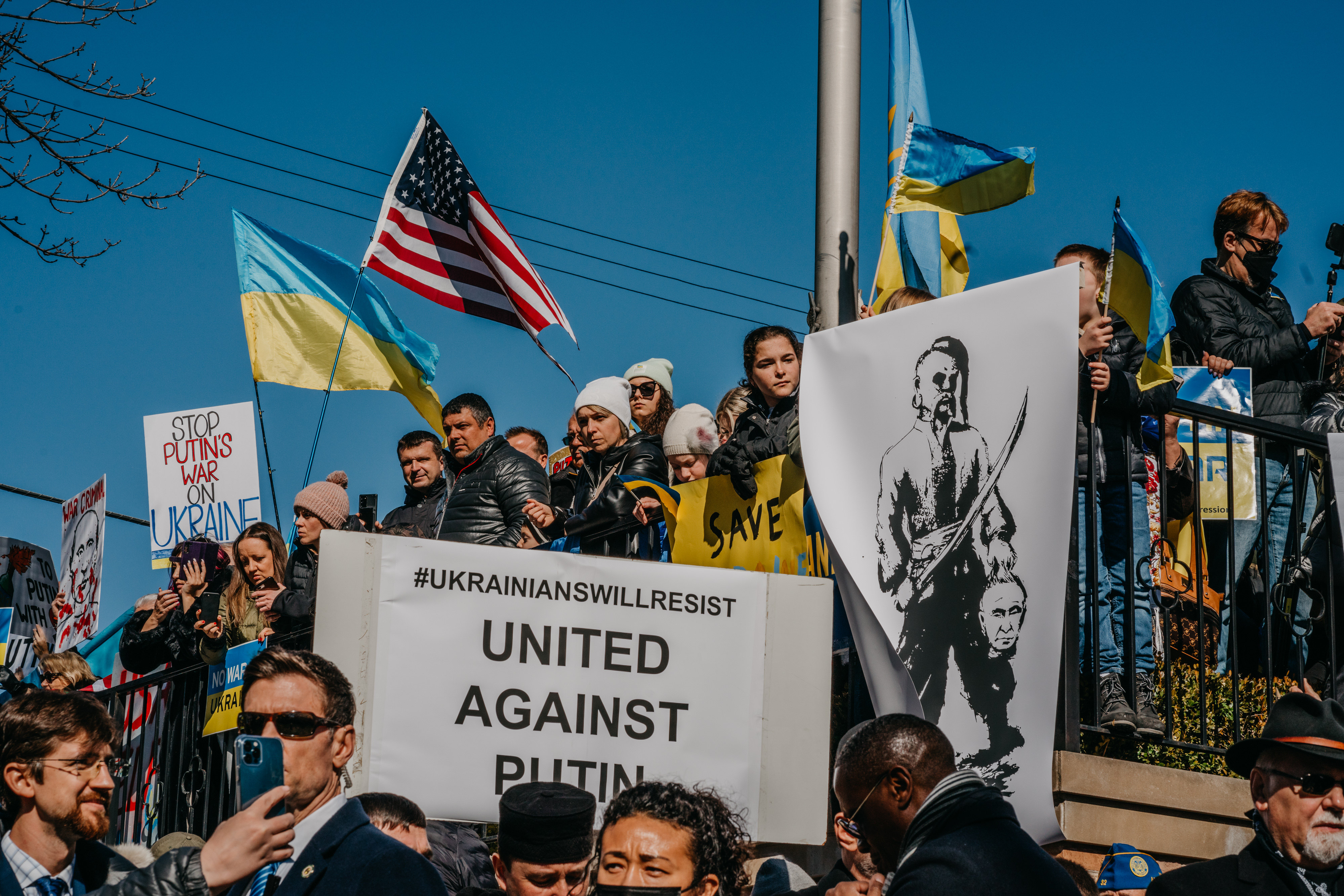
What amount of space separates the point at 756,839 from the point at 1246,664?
3.12m

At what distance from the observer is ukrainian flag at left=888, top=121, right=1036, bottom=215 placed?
24.5 ft

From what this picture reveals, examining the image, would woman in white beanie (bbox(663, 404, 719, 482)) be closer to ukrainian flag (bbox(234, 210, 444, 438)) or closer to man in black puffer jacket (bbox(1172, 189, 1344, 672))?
man in black puffer jacket (bbox(1172, 189, 1344, 672))

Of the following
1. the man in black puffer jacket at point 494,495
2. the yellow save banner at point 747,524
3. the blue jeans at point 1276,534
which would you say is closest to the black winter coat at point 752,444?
the yellow save banner at point 747,524

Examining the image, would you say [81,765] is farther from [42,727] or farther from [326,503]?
[326,503]

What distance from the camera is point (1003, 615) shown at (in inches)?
217

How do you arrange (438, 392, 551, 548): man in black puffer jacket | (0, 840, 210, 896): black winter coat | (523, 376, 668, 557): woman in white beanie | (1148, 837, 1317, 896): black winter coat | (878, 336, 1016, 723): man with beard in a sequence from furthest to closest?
1. (438, 392, 551, 548): man in black puffer jacket
2. (523, 376, 668, 557): woman in white beanie
3. (878, 336, 1016, 723): man with beard
4. (1148, 837, 1317, 896): black winter coat
5. (0, 840, 210, 896): black winter coat

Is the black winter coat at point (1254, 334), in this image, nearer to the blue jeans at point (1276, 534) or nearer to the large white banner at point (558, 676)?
the blue jeans at point (1276, 534)

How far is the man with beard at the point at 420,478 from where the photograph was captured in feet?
31.1

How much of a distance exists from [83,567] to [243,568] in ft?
17.1

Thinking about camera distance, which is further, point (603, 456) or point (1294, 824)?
point (603, 456)

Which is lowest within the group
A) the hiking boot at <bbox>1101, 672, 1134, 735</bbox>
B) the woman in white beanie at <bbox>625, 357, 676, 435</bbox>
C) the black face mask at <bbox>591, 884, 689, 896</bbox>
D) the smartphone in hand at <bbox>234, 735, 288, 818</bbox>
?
the black face mask at <bbox>591, 884, 689, 896</bbox>

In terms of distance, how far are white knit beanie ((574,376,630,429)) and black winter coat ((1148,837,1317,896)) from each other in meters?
4.39

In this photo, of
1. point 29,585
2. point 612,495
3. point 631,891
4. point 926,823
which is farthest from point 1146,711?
point 29,585

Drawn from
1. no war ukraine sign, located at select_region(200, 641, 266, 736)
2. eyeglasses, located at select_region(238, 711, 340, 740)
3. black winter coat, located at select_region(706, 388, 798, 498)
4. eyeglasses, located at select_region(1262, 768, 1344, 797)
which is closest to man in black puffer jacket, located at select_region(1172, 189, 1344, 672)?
black winter coat, located at select_region(706, 388, 798, 498)
